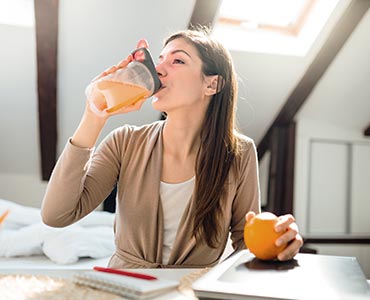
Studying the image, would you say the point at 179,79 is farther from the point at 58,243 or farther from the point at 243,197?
the point at 58,243

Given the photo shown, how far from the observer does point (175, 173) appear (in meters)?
1.25

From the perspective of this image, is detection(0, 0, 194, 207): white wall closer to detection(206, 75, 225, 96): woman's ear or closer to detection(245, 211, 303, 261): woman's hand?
detection(206, 75, 225, 96): woman's ear

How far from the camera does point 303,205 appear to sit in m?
3.91

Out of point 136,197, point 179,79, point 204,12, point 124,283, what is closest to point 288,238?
point 124,283

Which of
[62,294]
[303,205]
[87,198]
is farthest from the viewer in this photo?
[303,205]

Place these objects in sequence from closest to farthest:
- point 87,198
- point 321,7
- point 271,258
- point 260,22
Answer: point 271,258 < point 87,198 < point 321,7 < point 260,22

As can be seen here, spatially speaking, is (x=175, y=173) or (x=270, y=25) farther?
(x=270, y=25)

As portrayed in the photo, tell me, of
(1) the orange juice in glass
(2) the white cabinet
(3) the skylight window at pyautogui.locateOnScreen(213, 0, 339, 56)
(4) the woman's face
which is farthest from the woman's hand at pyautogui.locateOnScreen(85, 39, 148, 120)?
(2) the white cabinet

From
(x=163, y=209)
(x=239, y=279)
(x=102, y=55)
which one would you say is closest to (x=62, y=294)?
(x=239, y=279)

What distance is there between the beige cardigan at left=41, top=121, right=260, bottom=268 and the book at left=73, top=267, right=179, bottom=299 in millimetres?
386

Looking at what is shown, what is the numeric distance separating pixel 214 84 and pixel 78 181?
0.49 meters

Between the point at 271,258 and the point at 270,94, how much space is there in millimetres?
2841

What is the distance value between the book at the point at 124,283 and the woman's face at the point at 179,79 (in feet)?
1.93

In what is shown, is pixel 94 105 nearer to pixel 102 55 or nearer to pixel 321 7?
pixel 102 55
